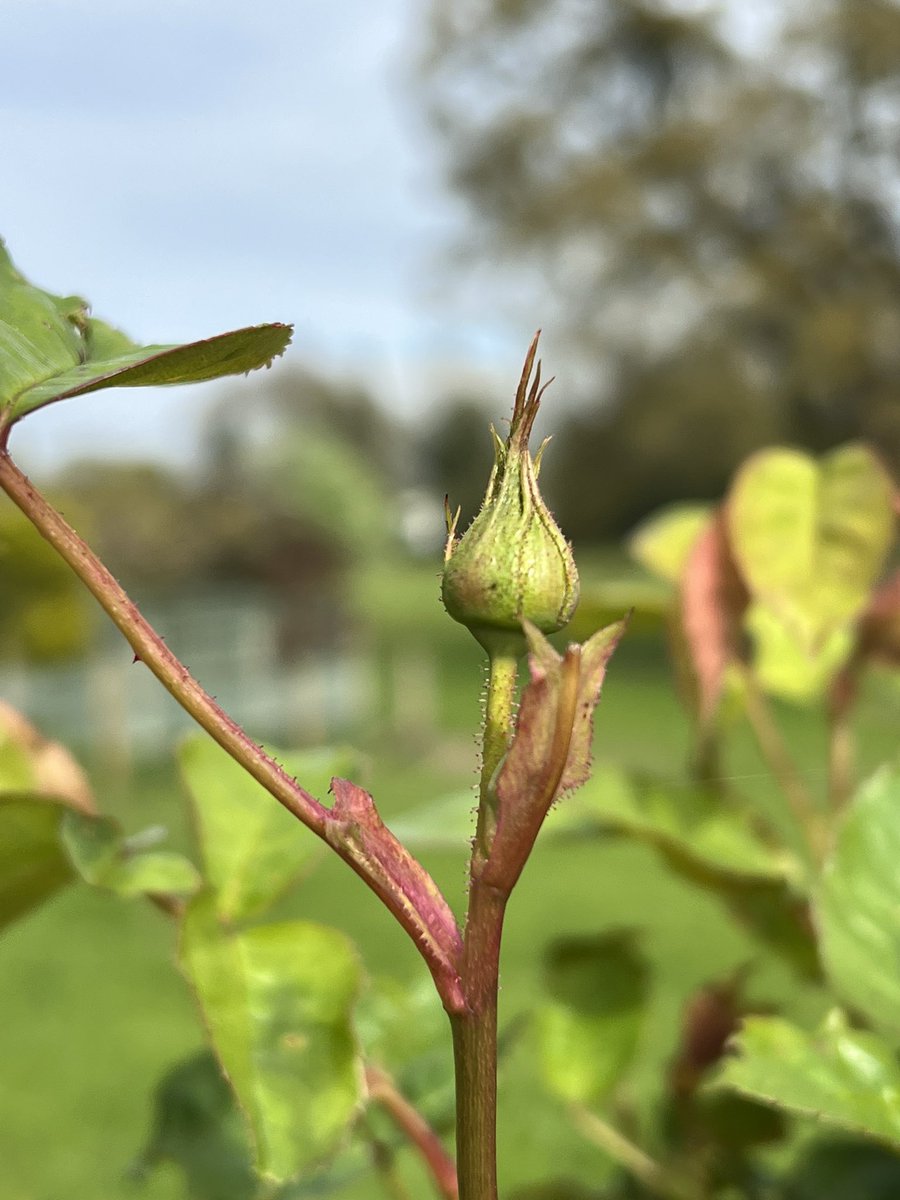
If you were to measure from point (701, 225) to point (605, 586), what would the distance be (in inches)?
325

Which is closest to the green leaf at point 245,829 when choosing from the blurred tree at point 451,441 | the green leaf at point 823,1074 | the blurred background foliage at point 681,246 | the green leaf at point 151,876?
the green leaf at point 151,876

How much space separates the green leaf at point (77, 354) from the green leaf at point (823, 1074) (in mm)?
168

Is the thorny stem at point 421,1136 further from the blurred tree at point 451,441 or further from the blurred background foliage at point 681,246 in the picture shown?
the blurred tree at point 451,441

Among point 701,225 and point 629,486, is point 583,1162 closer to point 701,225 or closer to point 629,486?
point 701,225

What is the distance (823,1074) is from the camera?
0.87 ft

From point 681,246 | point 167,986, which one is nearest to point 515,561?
point 167,986

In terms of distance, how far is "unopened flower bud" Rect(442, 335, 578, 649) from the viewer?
185 mm

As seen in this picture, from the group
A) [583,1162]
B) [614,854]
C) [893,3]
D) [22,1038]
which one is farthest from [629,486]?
[583,1162]

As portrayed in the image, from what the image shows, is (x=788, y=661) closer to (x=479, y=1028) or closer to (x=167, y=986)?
(x=479, y=1028)

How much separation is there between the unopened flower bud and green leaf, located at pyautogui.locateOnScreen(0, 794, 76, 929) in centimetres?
14

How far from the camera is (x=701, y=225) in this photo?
8.20 m

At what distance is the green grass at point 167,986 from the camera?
1446 millimetres

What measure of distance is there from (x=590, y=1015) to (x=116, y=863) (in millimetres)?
210

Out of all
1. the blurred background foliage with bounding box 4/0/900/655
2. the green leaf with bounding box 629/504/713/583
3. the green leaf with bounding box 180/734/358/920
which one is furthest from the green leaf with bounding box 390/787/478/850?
the blurred background foliage with bounding box 4/0/900/655
